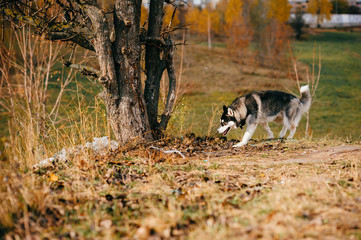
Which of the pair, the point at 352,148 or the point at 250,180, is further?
the point at 352,148

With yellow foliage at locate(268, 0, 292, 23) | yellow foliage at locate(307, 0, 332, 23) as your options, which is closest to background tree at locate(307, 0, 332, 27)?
yellow foliage at locate(307, 0, 332, 23)

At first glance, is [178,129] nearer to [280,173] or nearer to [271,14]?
[280,173]

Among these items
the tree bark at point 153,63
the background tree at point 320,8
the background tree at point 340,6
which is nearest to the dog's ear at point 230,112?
the tree bark at point 153,63

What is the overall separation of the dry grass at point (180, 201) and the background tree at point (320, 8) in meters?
66.9

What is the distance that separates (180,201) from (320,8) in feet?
237

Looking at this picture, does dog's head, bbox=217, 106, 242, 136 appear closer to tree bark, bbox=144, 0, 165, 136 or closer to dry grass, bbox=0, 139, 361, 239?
tree bark, bbox=144, 0, 165, 136

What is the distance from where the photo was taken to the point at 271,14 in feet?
166

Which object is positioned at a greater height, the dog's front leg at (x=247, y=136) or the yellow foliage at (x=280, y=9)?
the yellow foliage at (x=280, y=9)

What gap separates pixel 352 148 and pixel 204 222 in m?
4.48

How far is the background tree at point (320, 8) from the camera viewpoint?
61.9 meters

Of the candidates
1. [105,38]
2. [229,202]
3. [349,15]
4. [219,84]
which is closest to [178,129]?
[105,38]

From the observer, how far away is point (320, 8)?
63.4 meters

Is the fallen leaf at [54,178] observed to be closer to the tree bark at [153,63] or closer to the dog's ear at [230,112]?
the tree bark at [153,63]

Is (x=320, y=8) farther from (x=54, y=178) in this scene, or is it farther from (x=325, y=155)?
(x=54, y=178)
